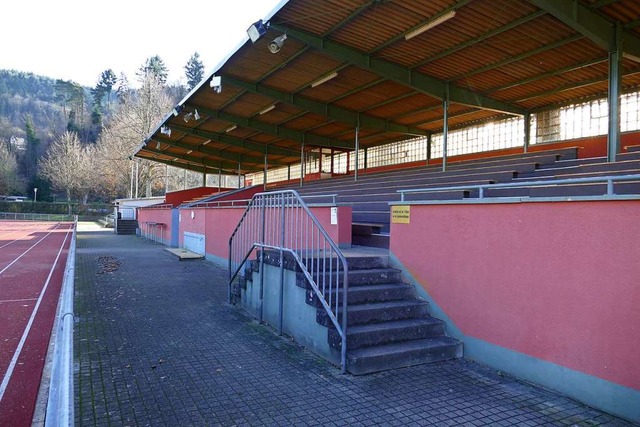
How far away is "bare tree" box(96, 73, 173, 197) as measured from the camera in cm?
3819

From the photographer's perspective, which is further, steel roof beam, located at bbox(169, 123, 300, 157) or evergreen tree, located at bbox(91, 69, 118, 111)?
evergreen tree, located at bbox(91, 69, 118, 111)

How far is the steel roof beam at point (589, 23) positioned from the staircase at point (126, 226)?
29543 millimetres

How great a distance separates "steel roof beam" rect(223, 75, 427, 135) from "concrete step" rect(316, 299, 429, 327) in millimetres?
9283

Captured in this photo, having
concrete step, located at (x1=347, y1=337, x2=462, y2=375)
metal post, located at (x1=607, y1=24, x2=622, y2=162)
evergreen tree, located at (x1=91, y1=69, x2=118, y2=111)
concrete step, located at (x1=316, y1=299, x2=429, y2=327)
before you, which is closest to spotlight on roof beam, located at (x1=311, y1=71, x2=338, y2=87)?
metal post, located at (x1=607, y1=24, x2=622, y2=162)

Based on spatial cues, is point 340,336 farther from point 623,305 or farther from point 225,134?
point 225,134

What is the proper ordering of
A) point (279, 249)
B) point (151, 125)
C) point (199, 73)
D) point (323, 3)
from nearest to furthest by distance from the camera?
point (279, 249) < point (323, 3) < point (151, 125) < point (199, 73)

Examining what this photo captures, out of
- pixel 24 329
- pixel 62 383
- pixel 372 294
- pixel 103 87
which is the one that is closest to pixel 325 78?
pixel 372 294

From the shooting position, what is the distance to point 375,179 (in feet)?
53.4

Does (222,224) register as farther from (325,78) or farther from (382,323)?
(382,323)

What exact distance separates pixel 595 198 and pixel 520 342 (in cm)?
160

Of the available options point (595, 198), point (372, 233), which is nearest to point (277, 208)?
point (372, 233)

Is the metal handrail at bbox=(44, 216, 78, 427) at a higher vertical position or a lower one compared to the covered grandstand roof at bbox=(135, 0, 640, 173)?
lower

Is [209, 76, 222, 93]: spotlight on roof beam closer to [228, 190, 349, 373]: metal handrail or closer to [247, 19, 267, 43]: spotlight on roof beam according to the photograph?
[247, 19, 267, 43]: spotlight on roof beam

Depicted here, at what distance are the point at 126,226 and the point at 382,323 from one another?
2956cm
